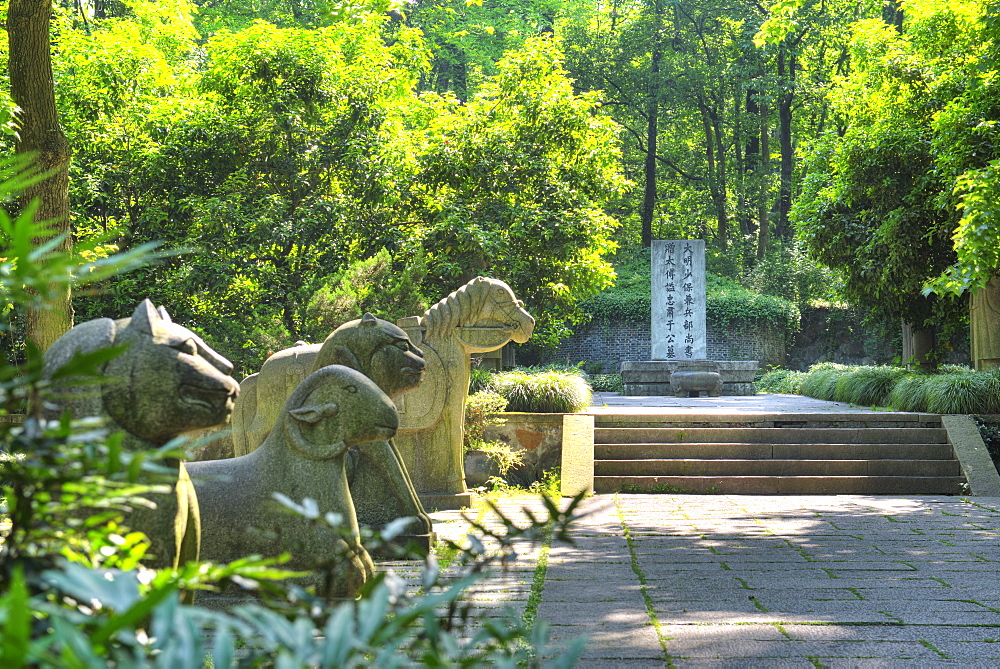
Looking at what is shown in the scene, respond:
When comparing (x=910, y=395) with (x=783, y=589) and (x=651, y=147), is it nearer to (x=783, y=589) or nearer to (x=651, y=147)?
(x=783, y=589)

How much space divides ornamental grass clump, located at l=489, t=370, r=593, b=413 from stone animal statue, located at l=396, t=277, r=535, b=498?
2.74 meters

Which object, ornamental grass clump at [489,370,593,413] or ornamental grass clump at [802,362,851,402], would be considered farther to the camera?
ornamental grass clump at [802,362,851,402]

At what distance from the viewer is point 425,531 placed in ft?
17.7

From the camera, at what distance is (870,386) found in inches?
577

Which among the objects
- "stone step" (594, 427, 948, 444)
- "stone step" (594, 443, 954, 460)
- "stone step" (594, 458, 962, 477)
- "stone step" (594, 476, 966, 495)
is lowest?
"stone step" (594, 476, 966, 495)

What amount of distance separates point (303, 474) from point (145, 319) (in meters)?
1.38

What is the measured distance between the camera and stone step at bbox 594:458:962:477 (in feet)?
34.1

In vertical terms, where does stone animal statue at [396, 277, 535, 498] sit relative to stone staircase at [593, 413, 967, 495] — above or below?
above

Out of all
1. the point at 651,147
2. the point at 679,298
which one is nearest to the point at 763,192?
the point at 651,147

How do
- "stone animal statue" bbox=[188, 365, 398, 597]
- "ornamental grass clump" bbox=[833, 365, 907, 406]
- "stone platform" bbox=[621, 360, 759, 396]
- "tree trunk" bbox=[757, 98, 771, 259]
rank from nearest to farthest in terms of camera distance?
1. "stone animal statue" bbox=[188, 365, 398, 597]
2. "ornamental grass clump" bbox=[833, 365, 907, 406]
3. "stone platform" bbox=[621, 360, 759, 396]
4. "tree trunk" bbox=[757, 98, 771, 259]

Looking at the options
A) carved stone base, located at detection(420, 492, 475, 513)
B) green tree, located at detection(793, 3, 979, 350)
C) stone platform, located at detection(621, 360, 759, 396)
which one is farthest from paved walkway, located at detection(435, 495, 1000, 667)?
stone platform, located at detection(621, 360, 759, 396)

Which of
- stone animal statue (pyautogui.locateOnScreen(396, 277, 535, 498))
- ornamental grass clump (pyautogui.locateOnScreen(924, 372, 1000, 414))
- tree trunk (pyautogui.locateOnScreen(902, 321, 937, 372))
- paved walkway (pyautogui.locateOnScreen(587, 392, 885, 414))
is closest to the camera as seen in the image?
stone animal statue (pyautogui.locateOnScreen(396, 277, 535, 498))

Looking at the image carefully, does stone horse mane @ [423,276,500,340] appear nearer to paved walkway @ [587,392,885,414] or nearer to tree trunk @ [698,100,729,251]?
paved walkway @ [587,392,885,414]

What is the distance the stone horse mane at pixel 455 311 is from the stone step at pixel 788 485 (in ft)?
10.4
